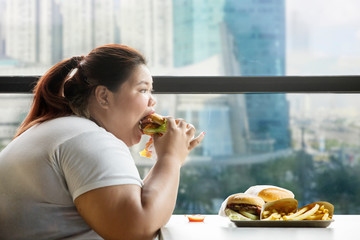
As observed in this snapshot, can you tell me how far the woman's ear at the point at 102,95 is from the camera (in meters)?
1.57

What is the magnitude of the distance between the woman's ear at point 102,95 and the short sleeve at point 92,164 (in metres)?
0.27

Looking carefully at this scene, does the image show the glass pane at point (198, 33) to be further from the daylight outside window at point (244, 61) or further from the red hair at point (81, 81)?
the red hair at point (81, 81)

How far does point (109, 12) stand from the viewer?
2709 millimetres

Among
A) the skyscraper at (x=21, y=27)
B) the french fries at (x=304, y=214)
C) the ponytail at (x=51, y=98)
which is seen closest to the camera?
the french fries at (x=304, y=214)

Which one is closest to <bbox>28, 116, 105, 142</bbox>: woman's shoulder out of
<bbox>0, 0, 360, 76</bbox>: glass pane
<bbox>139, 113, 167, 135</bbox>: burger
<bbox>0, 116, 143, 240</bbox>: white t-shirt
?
<bbox>0, 116, 143, 240</bbox>: white t-shirt

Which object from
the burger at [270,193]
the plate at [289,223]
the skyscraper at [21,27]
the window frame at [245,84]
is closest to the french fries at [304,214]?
the plate at [289,223]

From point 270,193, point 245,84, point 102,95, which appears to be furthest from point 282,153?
point 102,95

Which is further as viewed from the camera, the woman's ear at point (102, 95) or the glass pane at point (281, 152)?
the glass pane at point (281, 152)

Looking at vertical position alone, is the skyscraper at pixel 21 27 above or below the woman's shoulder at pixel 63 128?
above

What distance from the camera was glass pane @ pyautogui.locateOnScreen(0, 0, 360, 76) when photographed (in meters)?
2.68

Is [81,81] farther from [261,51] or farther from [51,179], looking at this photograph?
[261,51]

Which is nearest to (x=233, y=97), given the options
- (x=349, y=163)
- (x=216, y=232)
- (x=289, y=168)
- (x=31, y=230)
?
(x=289, y=168)

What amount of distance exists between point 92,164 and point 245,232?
0.45 meters

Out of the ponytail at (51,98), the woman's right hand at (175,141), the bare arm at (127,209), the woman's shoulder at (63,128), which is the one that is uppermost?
the ponytail at (51,98)
